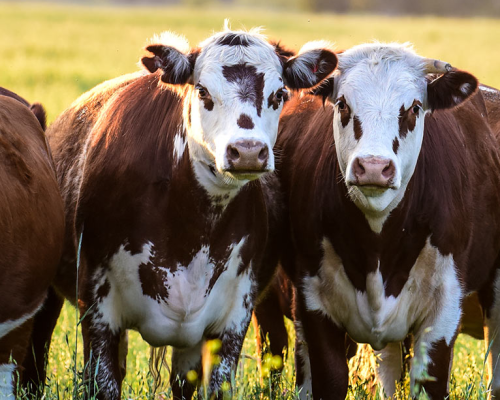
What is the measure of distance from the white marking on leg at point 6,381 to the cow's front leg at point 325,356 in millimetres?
1813

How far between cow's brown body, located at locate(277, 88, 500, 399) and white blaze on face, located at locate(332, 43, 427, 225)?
20 centimetres

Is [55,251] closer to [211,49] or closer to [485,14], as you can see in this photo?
[211,49]

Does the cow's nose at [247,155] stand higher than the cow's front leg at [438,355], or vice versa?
the cow's nose at [247,155]

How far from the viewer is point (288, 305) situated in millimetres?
6934

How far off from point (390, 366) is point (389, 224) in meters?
1.79

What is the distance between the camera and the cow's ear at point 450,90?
207 inches

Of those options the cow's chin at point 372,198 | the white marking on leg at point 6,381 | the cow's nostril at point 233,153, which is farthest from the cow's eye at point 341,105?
the white marking on leg at point 6,381

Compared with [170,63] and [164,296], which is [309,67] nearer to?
[170,63]

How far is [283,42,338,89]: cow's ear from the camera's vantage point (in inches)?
207

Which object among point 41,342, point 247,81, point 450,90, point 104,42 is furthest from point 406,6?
point 247,81

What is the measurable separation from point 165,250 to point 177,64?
105 cm

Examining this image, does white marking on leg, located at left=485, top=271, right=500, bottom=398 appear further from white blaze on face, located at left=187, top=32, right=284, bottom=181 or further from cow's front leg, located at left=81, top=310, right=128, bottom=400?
cow's front leg, located at left=81, top=310, right=128, bottom=400

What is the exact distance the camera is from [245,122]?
4.69 metres

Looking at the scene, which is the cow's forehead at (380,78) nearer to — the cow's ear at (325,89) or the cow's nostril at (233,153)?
the cow's ear at (325,89)
